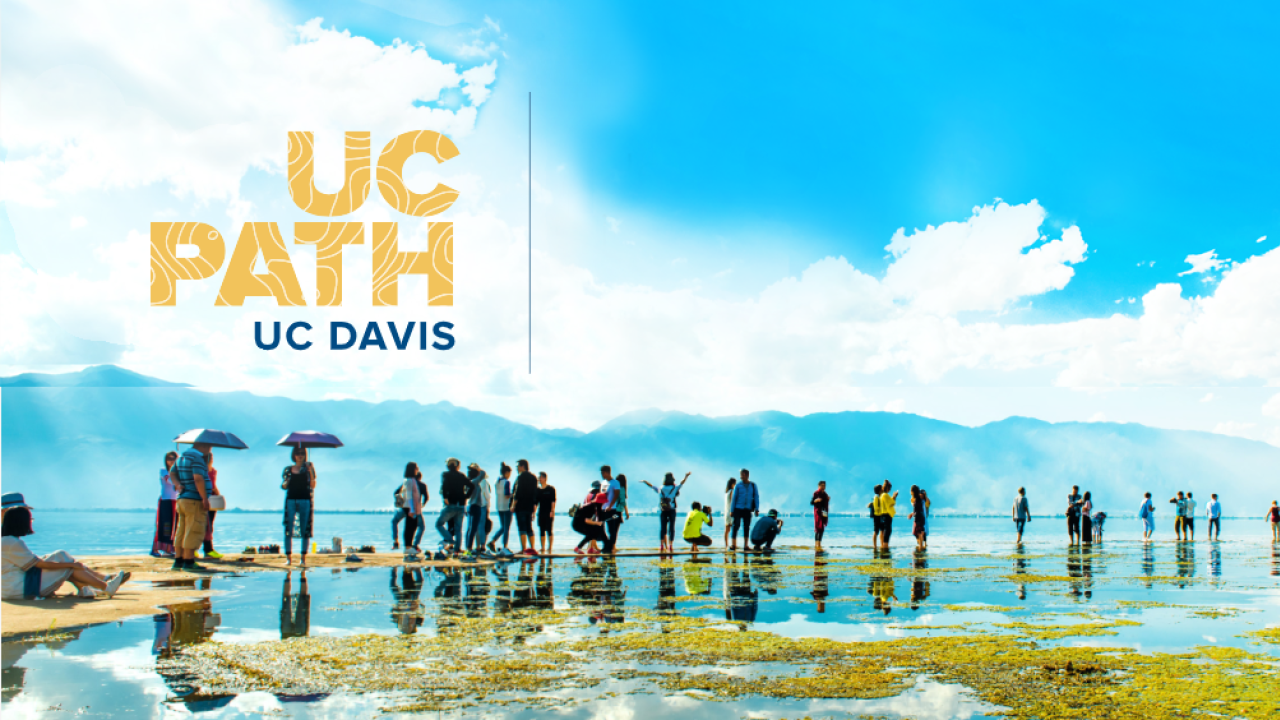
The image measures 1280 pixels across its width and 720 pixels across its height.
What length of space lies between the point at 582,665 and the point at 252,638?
3429 mm

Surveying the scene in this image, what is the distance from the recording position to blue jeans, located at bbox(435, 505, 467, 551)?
19594 mm

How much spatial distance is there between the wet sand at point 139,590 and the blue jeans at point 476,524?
103 centimetres

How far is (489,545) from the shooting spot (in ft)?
67.7

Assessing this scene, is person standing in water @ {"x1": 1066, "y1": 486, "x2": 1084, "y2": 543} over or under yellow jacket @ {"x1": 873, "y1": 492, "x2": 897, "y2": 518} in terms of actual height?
under

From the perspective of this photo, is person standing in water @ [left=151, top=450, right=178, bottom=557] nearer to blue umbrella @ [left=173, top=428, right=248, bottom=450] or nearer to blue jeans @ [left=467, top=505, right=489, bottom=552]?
blue umbrella @ [left=173, top=428, right=248, bottom=450]

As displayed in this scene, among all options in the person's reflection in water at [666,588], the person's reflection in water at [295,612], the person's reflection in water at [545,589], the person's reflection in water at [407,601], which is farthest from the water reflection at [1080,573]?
the person's reflection in water at [295,612]

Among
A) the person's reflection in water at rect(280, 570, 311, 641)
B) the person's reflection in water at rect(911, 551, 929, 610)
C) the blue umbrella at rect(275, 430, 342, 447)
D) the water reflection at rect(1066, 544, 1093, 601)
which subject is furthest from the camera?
the blue umbrella at rect(275, 430, 342, 447)

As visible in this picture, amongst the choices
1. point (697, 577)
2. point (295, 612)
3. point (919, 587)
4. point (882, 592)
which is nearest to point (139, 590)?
point (295, 612)

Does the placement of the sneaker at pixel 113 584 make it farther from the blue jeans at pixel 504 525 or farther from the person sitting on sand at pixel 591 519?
the person sitting on sand at pixel 591 519

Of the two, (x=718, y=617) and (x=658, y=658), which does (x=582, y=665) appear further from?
(x=718, y=617)

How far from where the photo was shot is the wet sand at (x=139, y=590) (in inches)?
365

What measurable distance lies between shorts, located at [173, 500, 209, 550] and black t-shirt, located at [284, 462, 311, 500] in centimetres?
167

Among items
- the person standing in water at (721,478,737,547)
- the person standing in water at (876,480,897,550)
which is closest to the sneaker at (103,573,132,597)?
the person standing in water at (721,478,737,547)

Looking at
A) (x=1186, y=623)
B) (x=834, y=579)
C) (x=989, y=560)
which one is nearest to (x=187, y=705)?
(x=1186, y=623)
